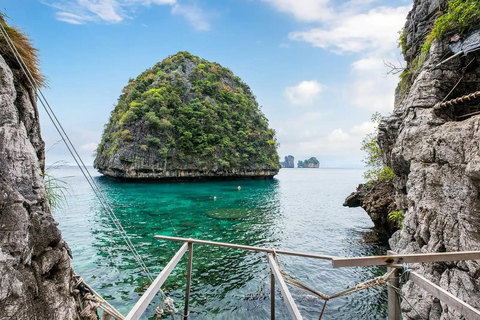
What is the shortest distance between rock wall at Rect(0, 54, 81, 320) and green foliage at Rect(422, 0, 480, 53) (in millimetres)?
8170

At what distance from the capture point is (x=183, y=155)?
39562mm

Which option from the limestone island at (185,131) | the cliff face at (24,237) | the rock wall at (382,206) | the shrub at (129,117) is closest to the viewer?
the cliff face at (24,237)

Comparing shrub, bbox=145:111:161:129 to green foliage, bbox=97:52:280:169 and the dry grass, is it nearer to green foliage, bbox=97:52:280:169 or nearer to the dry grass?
green foliage, bbox=97:52:280:169

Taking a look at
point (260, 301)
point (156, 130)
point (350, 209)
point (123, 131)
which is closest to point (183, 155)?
point (156, 130)

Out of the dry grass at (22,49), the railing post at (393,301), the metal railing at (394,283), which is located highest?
the dry grass at (22,49)

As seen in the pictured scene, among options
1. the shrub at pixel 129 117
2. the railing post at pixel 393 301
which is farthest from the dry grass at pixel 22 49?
the shrub at pixel 129 117

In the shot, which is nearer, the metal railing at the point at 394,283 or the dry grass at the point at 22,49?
the metal railing at the point at 394,283

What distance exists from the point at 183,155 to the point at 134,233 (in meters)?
27.5

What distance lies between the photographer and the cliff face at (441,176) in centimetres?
354

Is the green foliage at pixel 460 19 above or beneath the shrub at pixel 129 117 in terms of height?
beneath

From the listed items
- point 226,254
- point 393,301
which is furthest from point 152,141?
point 393,301

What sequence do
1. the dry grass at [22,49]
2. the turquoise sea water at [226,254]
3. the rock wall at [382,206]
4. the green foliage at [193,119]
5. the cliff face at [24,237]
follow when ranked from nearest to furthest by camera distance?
the cliff face at [24,237], the dry grass at [22,49], the turquoise sea water at [226,254], the rock wall at [382,206], the green foliage at [193,119]

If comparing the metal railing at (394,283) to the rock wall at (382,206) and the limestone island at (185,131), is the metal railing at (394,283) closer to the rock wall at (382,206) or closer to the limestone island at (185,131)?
the rock wall at (382,206)

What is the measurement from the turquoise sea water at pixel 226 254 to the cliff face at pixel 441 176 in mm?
3193
